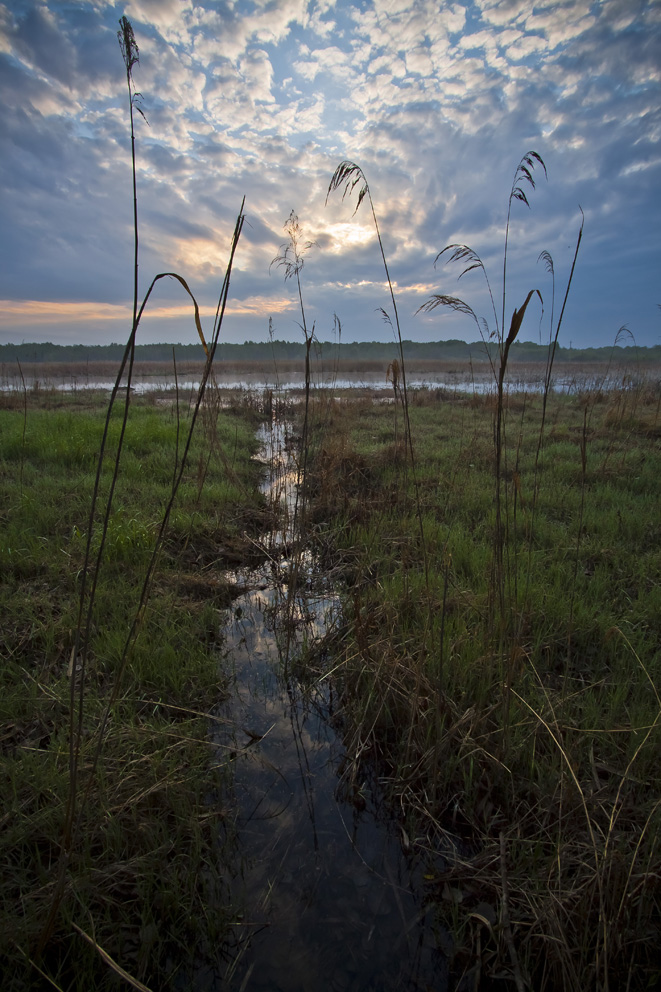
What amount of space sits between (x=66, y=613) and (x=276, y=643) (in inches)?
51.6

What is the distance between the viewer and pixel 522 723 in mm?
1901

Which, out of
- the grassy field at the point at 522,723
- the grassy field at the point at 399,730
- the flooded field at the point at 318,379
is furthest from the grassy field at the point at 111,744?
the flooded field at the point at 318,379

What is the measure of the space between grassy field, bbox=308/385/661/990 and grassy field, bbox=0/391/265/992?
0.75 meters

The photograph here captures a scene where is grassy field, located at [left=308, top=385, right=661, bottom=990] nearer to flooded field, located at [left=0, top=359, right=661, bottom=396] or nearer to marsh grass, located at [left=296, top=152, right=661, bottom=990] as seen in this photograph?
marsh grass, located at [left=296, top=152, right=661, bottom=990]

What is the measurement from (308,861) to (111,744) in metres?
0.93

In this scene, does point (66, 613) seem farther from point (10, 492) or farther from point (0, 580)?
point (10, 492)

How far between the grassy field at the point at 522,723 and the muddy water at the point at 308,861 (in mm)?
112

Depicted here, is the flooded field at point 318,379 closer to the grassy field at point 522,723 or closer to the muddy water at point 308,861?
the grassy field at point 522,723

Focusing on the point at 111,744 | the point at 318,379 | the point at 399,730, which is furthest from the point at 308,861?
the point at 318,379

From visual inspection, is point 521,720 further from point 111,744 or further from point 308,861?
point 111,744

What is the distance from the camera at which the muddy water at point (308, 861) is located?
138 centimetres

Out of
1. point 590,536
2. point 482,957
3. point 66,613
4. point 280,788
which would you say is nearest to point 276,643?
point 280,788

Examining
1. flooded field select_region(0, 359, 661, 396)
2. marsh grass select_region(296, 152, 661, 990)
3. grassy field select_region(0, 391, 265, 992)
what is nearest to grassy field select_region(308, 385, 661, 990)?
marsh grass select_region(296, 152, 661, 990)

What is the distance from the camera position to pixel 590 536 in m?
3.95
